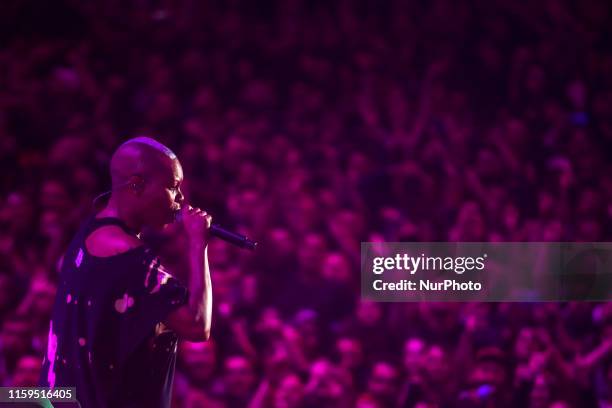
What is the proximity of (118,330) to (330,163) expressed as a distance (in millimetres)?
3491

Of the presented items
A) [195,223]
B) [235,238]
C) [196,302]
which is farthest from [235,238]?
[196,302]

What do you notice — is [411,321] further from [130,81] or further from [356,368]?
[130,81]

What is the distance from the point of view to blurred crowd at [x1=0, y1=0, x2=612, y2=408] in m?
4.02

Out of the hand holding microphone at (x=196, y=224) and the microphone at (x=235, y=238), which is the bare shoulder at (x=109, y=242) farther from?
the microphone at (x=235, y=238)

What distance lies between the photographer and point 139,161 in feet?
6.35

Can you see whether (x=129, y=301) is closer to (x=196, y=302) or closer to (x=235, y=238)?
(x=196, y=302)

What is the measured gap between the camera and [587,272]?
13.0ft

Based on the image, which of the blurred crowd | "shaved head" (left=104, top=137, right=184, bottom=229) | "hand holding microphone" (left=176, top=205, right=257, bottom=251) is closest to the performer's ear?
"shaved head" (left=104, top=137, right=184, bottom=229)

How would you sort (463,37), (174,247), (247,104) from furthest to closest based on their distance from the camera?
(463,37) → (247,104) → (174,247)

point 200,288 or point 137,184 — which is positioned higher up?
point 137,184

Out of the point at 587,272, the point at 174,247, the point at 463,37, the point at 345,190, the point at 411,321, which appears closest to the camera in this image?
the point at 587,272

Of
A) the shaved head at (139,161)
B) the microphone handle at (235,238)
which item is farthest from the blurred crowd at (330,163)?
the shaved head at (139,161)

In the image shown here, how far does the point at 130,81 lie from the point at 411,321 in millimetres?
2715

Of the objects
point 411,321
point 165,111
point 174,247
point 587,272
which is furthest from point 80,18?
point 587,272
